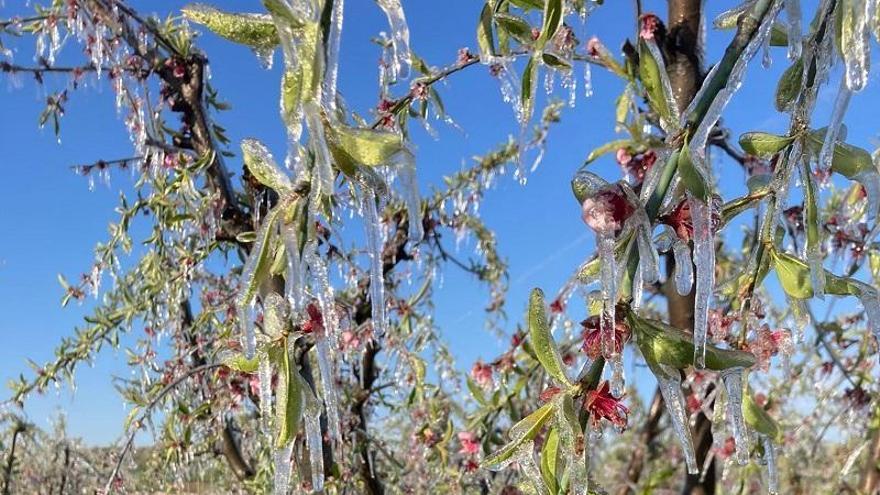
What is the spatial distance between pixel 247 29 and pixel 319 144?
0.10 meters

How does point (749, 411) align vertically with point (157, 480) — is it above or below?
below

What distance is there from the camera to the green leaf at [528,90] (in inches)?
21.4

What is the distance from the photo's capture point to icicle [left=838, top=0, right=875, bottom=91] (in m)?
0.42

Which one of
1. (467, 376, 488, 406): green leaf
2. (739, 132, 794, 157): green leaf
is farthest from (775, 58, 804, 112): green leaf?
(467, 376, 488, 406): green leaf

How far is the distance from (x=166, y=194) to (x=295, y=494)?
69 cm

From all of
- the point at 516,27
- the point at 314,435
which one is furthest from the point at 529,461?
the point at 516,27

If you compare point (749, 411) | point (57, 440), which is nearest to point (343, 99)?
point (749, 411)

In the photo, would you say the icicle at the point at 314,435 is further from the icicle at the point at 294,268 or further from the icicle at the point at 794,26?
the icicle at the point at 794,26

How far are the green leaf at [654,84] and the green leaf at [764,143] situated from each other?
0.20 ft

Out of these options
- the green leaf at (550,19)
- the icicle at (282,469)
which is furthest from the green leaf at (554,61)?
the icicle at (282,469)

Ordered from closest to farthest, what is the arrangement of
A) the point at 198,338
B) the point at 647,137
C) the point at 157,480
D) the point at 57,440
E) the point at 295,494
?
the point at 647,137 < the point at 295,494 < the point at 198,338 < the point at 157,480 < the point at 57,440

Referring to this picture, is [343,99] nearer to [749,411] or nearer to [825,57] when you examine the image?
[825,57]

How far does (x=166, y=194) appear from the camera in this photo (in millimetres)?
1772

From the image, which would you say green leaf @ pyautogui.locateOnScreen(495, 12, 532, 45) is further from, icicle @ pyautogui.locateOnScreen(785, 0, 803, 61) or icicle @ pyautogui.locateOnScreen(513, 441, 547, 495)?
icicle @ pyautogui.locateOnScreen(513, 441, 547, 495)
